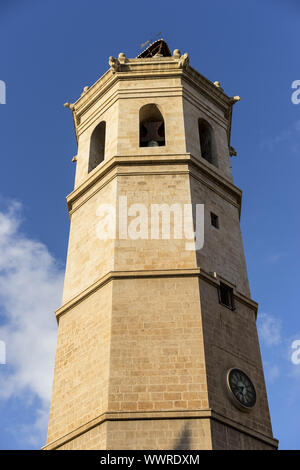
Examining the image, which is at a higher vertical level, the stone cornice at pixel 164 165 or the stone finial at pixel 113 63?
the stone finial at pixel 113 63

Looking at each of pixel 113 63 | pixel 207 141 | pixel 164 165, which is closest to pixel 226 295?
pixel 164 165

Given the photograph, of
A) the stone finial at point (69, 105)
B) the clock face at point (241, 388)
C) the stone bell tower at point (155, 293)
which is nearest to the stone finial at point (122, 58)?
the stone bell tower at point (155, 293)

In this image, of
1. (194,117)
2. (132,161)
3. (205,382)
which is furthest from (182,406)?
(194,117)

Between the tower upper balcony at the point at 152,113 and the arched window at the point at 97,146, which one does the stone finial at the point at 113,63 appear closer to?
the tower upper balcony at the point at 152,113

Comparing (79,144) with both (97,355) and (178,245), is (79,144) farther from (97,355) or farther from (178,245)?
(97,355)

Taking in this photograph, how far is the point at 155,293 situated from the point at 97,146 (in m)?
9.13

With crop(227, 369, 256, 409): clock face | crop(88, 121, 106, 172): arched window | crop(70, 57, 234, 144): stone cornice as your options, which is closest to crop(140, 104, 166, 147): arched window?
crop(70, 57, 234, 144): stone cornice

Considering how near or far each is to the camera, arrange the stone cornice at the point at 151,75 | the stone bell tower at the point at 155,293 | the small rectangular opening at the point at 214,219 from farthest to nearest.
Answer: the stone cornice at the point at 151,75
the small rectangular opening at the point at 214,219
the stone bell tower at the point at 155,293

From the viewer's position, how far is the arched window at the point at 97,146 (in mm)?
24109

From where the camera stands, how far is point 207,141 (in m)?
24.7

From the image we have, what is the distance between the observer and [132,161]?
21.2m

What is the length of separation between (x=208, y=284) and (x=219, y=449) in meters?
5.05

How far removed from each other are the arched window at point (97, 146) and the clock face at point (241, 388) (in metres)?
10.3
